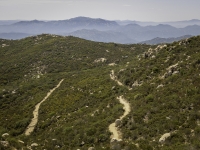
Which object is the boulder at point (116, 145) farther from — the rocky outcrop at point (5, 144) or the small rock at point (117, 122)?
the rocky outcrop at point (5, 144)

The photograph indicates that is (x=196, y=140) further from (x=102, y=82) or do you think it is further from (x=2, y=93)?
(x=2, y=93)

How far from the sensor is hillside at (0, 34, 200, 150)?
20.3 meters

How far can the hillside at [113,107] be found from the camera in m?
20.3

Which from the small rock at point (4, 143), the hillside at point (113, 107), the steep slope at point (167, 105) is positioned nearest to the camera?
the steep slope at point (167, 105)

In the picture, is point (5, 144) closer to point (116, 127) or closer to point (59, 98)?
point (116, 127)

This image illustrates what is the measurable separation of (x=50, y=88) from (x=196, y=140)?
150 ft

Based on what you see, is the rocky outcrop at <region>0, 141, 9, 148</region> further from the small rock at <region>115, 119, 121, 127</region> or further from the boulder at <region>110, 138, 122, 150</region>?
the small rock at <region>115, 119, 121, 127</region>

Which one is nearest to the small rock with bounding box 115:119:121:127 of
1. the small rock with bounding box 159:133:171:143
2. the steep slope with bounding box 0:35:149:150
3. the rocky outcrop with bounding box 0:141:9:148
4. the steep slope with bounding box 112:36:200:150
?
the steep slope with bounding box 112:36:200:150

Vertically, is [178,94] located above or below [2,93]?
above

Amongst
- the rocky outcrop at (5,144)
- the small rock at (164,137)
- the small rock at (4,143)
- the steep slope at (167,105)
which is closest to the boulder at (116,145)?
the steep slope at (167,105)

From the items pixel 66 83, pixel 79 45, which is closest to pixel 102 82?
pixel 66 83

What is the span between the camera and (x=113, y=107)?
31328mm

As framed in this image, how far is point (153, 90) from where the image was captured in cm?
3088

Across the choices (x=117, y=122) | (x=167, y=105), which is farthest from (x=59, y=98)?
(x=167, y=105)
